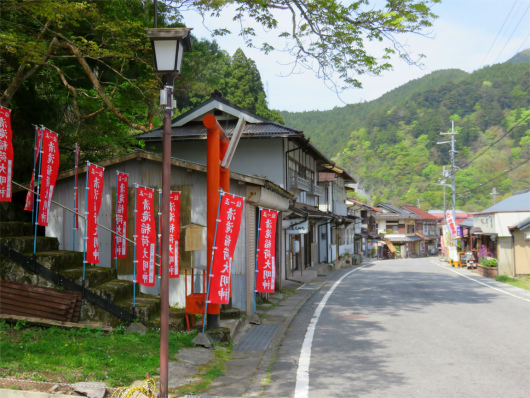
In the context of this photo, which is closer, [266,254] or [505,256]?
[266,254]

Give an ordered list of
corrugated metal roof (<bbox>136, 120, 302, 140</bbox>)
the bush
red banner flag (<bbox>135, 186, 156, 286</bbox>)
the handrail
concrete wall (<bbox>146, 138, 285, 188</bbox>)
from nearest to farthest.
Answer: the handrail, red banner flag (<bbox>135, 186, 156, 286</bbox>), corrugated metal roof (<bbox>136, 120, 302, 140</bbox>), concrete wall (<bbox>146, 138, 285, 188</bbox>), the bush

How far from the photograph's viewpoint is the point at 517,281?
985 inches

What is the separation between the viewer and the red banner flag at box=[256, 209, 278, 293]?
43.4ft

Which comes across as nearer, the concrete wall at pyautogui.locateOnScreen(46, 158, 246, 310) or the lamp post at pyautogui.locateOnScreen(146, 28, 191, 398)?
the lamp post at pyautogui.locateOnScreen(146, 28, 191, 398)

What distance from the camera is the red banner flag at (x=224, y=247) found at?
1048 cm

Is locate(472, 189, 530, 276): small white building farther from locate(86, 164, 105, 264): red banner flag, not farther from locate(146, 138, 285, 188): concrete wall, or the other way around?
locate(86, 164, 105, 264): red banner flag

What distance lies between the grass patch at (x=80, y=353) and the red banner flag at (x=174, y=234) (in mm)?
2298

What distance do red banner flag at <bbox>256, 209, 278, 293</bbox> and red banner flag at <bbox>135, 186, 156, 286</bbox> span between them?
303cm

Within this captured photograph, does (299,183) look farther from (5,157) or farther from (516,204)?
(5,157)

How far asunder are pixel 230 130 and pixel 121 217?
36.7 feet

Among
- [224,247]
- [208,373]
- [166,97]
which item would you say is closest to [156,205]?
[224,247]

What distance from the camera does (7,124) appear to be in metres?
10.5

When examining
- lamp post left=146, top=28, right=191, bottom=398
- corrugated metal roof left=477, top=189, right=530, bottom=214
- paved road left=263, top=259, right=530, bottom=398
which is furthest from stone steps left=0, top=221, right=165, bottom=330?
corrugated metal roof left=477, top=189, right=530, bottom=214

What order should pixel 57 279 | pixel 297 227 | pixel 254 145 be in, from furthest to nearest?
pixel 254 145, pixel 297 227, pixel 57 279
